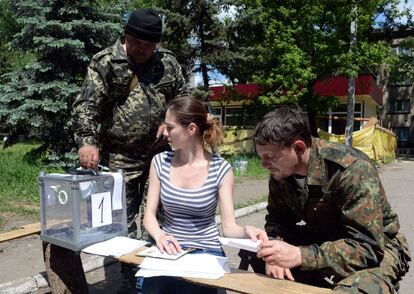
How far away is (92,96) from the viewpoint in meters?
3.31

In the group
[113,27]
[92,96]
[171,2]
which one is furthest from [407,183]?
[92,96]

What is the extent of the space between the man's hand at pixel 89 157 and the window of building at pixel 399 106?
133 feet

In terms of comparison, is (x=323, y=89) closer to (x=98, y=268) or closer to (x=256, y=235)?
(x=98, y=268)

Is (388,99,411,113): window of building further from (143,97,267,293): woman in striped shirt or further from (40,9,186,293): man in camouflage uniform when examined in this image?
(143,97,267,293): woman in striped shirt

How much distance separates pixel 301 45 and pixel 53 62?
37.4 feet

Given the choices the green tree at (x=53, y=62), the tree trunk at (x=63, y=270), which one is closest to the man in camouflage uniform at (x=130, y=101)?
the tree trunk at (x=63, y=270)

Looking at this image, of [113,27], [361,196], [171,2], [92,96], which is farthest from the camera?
[171,2]

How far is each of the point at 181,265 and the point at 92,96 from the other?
5.45 ft

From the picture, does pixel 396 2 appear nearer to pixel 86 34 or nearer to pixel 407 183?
pixel 407 183

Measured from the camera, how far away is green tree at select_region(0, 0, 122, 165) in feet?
36.8

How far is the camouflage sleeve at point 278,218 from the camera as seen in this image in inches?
101

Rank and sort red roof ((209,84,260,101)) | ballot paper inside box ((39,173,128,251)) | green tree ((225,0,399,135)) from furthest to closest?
red roof ((209,84,260,101)) → green tree ((225,0,399,135)) → ballot paper inside box ((39,173,128,251))

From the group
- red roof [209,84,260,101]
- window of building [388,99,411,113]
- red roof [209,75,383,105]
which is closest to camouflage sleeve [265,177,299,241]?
red roof [209,84,260,101]

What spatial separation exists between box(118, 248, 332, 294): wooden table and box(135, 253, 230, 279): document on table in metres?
0.03
